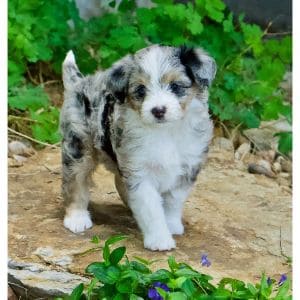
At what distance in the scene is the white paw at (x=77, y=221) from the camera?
216 inches

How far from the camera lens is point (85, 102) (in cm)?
548

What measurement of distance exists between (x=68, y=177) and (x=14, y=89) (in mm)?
2320

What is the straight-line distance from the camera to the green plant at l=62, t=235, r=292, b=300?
4.29 m

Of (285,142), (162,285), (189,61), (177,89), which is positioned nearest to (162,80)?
(177,89)

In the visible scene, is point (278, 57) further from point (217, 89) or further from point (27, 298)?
point (27, 298)

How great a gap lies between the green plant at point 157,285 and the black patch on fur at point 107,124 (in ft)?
3.24

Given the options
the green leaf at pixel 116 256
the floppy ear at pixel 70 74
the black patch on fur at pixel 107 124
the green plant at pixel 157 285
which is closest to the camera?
Answer: the green plant at pixel 157 285

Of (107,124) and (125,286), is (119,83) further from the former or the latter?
(125,286)

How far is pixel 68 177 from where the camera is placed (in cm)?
558

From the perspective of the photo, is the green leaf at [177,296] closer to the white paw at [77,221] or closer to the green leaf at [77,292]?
the green leaf at [77,292]

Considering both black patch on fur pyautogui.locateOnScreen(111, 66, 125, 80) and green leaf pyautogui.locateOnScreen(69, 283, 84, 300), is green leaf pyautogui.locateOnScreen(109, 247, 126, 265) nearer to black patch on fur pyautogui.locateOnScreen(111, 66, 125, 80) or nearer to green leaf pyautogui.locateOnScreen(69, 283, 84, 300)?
green leaf pyautogui.locateOnScreen(69, 283, 84, 300)

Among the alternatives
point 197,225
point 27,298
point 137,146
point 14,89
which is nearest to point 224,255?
point 197,225

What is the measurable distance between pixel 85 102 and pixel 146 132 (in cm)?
60

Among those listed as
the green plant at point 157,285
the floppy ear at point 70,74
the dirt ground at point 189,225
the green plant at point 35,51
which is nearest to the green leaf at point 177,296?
the green plant at point 157,285
